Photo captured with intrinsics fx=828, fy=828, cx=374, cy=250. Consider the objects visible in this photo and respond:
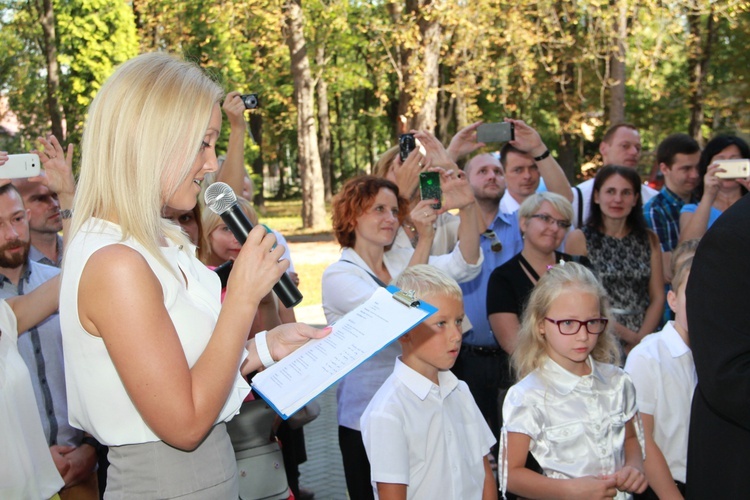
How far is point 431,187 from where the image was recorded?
466 centimetres

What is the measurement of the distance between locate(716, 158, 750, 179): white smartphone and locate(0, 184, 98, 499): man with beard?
4251mm

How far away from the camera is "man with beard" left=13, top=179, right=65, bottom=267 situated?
434 centimetres

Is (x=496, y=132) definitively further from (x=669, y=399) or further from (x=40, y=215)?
(x=40, y=215)

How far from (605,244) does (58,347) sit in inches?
132

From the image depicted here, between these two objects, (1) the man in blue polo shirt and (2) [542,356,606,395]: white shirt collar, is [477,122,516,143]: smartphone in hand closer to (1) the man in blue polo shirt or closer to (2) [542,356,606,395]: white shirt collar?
(1) the man in blue polo shirt

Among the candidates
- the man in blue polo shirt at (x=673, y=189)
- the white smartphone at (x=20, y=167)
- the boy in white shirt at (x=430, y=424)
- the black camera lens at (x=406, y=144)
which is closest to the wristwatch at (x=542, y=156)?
the man in blue polo shirt at (x=673, y=189)

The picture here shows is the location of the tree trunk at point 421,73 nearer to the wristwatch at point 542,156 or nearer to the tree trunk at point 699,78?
the wristwatch at point 542,156

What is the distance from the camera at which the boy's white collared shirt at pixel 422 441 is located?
124 inches

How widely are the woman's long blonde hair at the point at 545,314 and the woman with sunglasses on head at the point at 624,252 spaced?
156 centimetres

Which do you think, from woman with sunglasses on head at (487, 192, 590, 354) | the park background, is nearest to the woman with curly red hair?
woman with sunglasses on head at (487, 192, 590, 354)

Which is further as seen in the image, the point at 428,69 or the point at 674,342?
the point at 428,69

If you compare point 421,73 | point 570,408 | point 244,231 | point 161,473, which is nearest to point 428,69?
point 421,73

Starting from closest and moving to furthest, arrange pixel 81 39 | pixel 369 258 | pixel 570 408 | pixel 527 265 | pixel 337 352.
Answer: pixel 337 352 → pixel 570 408 → pixel 369 258 → pixel 527 265 → pixel 81 39

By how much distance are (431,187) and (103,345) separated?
280cm
